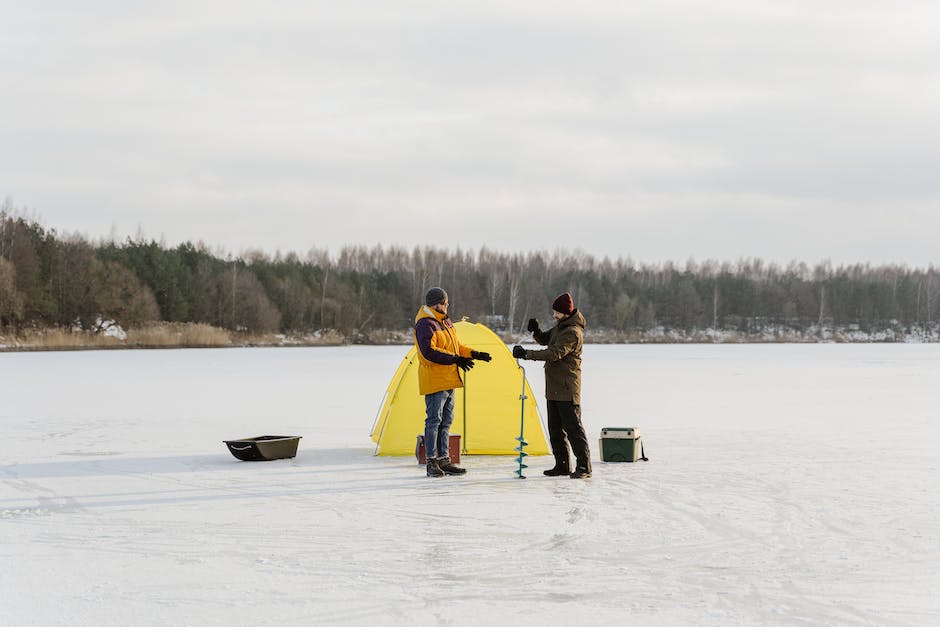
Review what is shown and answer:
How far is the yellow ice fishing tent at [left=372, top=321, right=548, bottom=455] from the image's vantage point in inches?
393

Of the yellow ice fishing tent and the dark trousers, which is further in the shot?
the yellow ice fishing tent

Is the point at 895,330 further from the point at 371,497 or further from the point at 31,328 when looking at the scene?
the point at 371,497

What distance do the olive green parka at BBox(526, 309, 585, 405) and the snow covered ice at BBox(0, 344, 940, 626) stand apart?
0.84 metres

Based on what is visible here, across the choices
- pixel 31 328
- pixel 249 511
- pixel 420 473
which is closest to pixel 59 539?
pixel 249 511

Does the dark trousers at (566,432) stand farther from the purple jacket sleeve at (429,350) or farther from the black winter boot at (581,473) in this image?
the purple jacket sleeve at (429,350)

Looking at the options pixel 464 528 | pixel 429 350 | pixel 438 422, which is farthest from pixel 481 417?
pixel 464 528

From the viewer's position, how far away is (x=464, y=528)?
21.1ft

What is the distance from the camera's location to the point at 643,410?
14992mm

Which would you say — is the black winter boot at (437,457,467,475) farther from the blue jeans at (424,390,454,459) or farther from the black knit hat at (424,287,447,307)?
the black knit hat at (424,287,447,307)

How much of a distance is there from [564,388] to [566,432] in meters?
0.46

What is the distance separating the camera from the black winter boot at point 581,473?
8.54m

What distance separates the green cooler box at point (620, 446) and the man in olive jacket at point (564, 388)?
935 mm

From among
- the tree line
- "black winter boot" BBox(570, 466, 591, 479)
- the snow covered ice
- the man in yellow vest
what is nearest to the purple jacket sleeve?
the man in yellow vest

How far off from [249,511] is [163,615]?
2555mm
